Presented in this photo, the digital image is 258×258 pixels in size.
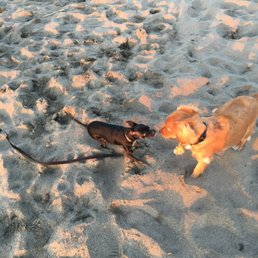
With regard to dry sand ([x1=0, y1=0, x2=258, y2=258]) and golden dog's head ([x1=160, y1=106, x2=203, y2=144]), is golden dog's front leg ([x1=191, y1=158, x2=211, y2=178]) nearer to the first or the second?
dry sand ([x1=0, y1=0, x2=258, y2=258])

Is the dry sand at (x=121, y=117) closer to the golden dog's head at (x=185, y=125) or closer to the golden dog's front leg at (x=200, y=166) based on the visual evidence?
the golden dog's front leg at (x=200, y=166)

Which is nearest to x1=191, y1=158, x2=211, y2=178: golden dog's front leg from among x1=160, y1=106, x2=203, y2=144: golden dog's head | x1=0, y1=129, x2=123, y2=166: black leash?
x1=160, y1=106, x2=203, y2=144: golden dog's head

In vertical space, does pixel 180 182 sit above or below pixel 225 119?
below

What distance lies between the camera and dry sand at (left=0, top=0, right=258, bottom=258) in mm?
3057

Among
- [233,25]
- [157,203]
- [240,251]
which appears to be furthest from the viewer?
[233,25]

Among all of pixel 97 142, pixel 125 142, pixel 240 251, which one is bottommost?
pixel 240 251

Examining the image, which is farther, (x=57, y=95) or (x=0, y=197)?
(x=57, y=95)

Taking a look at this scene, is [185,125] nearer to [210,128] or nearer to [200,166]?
[210,128]

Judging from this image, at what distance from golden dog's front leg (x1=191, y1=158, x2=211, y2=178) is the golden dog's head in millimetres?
414

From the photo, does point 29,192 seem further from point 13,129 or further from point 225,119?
point 225,119

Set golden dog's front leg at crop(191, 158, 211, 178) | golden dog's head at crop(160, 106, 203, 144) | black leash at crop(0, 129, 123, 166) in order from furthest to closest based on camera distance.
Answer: black leash at crop(0, 129, 123, 166), golden dog's front leg at crop(191, 158, 211, 178), golden dog's head at crop(160, 106, 203, 144)

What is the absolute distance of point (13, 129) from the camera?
396 centimetres

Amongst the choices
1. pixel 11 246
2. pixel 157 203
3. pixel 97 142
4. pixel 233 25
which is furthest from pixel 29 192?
pixel 233 25

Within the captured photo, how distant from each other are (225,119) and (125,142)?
90 cm
